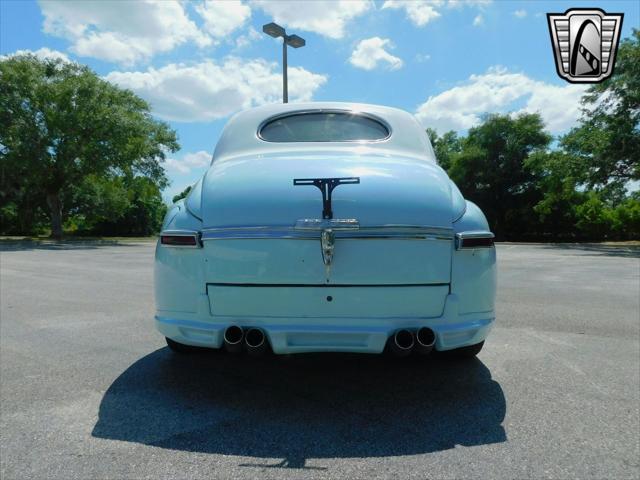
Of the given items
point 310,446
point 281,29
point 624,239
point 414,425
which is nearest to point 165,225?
point 310,446

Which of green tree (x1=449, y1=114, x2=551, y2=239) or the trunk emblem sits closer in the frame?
the trunk emblem

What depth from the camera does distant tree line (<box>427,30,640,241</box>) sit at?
81.7 feet

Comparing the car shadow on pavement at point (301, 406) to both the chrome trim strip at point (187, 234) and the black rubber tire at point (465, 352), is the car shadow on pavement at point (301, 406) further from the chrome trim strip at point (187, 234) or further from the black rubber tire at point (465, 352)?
the chrome trim strip at point (187, 234)

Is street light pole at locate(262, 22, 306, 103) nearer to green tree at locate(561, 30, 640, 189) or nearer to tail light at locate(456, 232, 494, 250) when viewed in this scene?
tail light at locate(456, 232, 494, 250)

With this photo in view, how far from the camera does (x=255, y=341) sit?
272cm

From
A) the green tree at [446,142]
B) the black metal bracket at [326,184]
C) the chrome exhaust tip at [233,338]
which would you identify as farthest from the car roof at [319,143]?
the green tree at [446,142]

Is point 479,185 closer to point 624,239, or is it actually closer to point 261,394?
point 624,239

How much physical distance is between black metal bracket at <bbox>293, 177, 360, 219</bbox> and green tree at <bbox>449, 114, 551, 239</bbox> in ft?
135

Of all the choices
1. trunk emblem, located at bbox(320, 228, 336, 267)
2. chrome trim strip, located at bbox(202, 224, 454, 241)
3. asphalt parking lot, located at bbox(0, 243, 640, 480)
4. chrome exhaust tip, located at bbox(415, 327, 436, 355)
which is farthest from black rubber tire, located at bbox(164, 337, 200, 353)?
chrome exhaust tip, located at bbox(415, 327, 436, 355)

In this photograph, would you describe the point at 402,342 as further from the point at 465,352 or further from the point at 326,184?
the point at 465,352

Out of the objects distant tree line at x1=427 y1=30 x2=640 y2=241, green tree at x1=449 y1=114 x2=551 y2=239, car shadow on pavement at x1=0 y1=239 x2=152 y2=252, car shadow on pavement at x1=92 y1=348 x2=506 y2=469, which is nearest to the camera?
car shadow on pavement at x1=92 y1=348 x2=506 y2=469

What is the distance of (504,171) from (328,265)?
4293cm

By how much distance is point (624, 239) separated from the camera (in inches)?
1372

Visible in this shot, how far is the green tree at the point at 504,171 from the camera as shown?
41625 mm
